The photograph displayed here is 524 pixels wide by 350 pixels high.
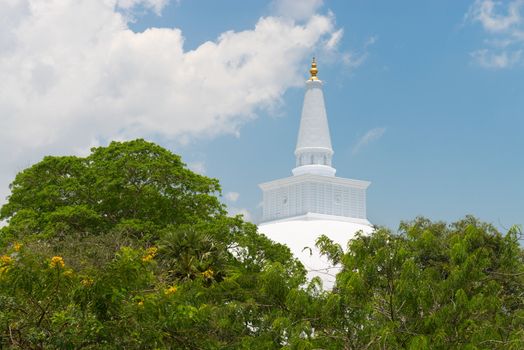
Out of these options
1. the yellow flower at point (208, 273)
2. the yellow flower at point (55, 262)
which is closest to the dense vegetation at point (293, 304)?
the yellow flower at point (55, 262)

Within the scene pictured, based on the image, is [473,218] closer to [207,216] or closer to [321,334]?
[207,216]

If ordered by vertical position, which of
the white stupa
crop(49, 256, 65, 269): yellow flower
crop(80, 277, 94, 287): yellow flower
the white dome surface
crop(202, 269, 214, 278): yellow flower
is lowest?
crop(80, 277, 94, 287): yellow flower

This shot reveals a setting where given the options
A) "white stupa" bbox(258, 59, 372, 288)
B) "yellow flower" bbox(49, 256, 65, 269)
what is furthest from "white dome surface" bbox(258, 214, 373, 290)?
"yellow flower" bbox(49, 256, 65, 269)

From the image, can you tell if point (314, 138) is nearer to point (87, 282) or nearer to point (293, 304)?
point (293, 304)

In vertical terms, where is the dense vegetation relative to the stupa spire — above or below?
below

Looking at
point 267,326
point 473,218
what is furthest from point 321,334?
point 473,218

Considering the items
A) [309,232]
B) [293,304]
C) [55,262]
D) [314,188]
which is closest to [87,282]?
[55,262]

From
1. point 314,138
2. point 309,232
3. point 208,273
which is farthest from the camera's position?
point 314,138

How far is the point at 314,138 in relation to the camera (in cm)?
6222

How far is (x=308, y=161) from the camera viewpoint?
206ft

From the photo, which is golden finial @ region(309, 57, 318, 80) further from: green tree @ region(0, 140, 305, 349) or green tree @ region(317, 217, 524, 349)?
green tree @ region(317, 217, 524, 349)

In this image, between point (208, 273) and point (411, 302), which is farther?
point (208, 273)

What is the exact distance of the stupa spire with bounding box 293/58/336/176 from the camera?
62.0 m

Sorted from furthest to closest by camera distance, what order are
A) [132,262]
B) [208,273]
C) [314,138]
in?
1. [314,138]
2. [208,273]
3. [132,262]
